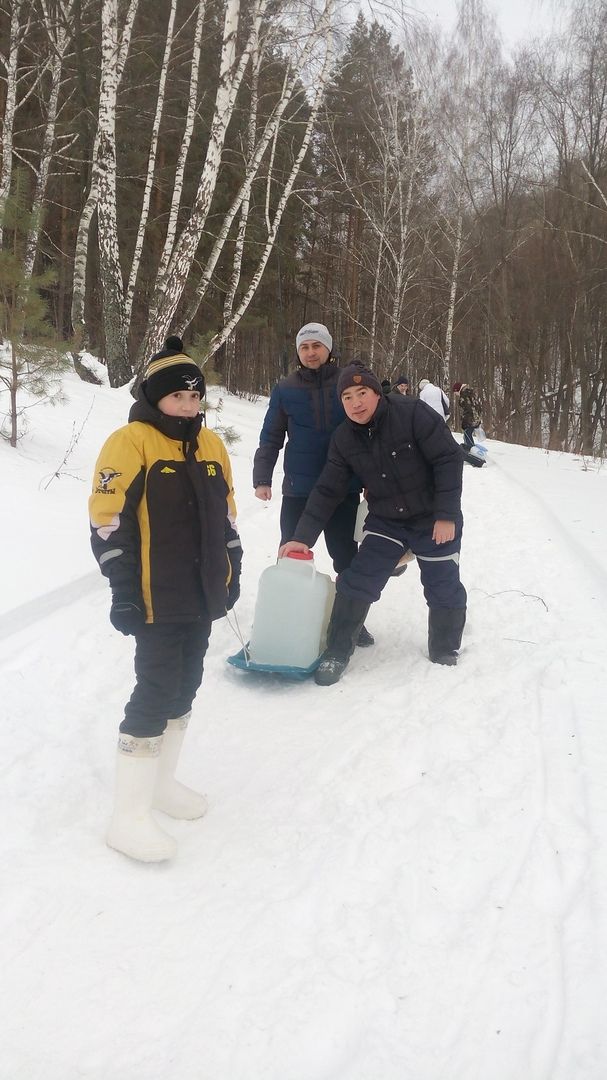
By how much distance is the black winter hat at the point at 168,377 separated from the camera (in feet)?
7.17

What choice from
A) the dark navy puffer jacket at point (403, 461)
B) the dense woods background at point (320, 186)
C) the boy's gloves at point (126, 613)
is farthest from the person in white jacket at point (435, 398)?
the boy's gloves at point (126, 613)

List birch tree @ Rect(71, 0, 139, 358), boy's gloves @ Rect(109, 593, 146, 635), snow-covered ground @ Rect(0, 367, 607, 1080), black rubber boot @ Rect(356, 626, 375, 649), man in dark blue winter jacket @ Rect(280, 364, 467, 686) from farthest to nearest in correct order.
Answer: birch tree @ Rect(71, 0, 139, 358) < black rubber boot @ Rect(356, 626, 375, 649) < man in dark blue winter jacket @ Rect(280, 364, 467, 686) < boy's gloves @ Rect(109, 593, 146, 635) < snow-covered ground @ Rect(0, 367, 607, 1080)

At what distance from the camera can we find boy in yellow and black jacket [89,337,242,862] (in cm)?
212

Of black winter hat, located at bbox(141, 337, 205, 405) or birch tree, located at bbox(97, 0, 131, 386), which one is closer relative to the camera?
black winter hat, located at bbox(141, 337, 205, 405)

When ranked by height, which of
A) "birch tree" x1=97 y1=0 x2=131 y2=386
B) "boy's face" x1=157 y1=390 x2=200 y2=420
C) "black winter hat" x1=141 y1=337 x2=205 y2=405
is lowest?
"boy's face" x1=157 y1=390 x2=200 y2=420

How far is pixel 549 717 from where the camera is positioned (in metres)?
2.98

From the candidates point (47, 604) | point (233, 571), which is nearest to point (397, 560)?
point (233, 571)

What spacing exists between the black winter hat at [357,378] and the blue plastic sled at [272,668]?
4.54 ft

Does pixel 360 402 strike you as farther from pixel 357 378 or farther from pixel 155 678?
pixel 155 678

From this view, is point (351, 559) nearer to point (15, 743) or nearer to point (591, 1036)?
point (15, 743)

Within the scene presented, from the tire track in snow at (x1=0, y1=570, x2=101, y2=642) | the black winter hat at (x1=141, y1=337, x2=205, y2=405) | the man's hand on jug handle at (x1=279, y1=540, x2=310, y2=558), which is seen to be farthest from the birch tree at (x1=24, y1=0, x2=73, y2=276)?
the black winter hat at (x1=141, y1=337, x2=205, y2=405)

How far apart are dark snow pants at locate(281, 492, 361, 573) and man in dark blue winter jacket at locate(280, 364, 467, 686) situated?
0.28 metres

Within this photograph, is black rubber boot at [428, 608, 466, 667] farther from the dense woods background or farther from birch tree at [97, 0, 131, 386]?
birch tree at [97, 0, 131, 386]

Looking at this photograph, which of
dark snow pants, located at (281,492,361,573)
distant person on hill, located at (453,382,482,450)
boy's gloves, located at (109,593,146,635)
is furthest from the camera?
distant person on hill, located at (453,382,482,450)
